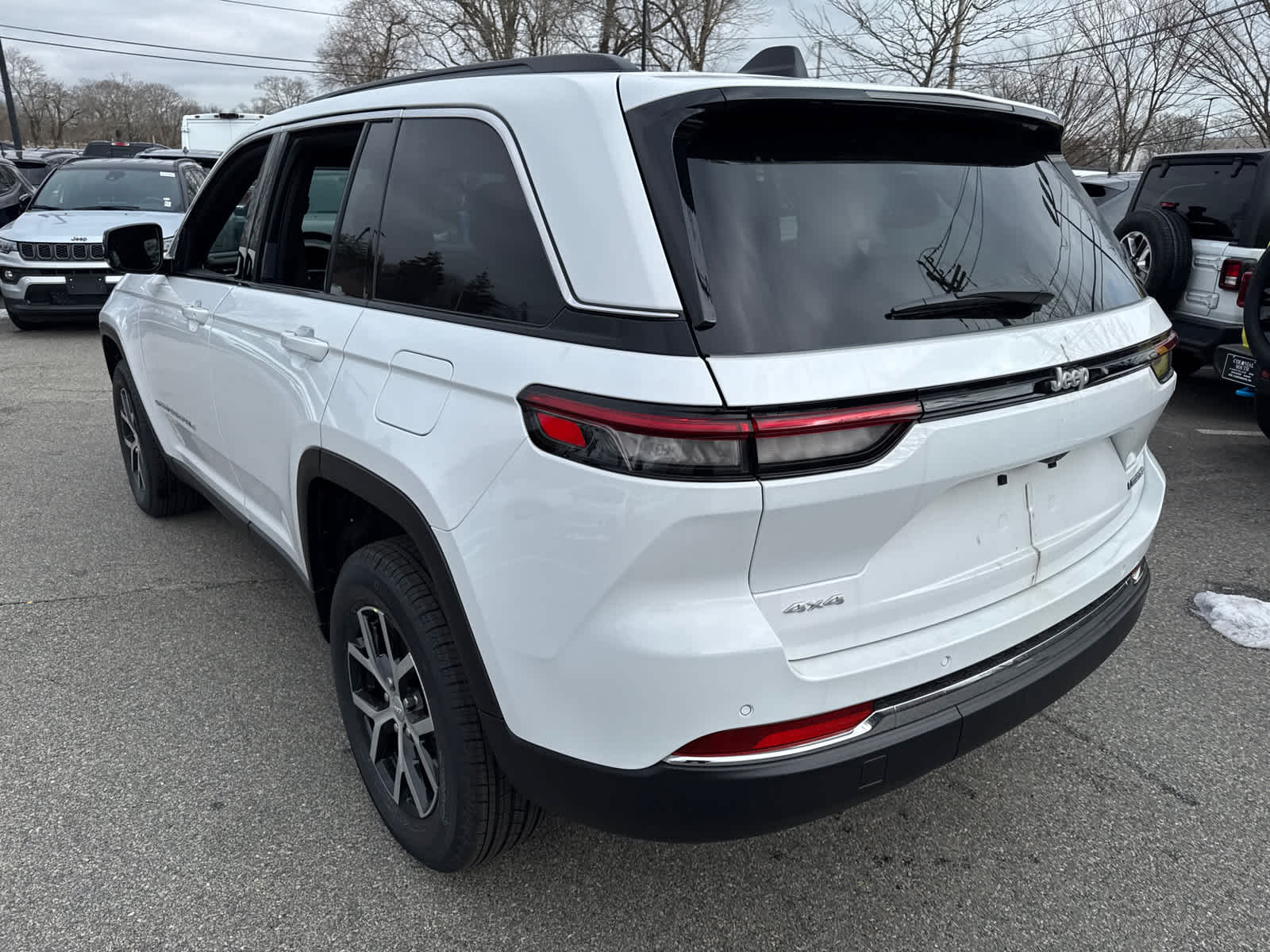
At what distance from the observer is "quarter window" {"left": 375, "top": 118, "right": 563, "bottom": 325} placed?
74.5 inches

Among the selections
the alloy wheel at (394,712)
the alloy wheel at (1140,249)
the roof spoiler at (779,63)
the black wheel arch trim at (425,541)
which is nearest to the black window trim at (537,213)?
the black wheel arch trim at (425,541)

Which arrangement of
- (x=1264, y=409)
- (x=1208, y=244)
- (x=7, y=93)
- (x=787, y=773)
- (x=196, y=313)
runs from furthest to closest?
(x=7, y=93), (x=1208, y=244), (x=1264, y=409), (x=196, y=313), (x=787, y=773)

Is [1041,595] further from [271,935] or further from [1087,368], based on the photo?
[271,935]

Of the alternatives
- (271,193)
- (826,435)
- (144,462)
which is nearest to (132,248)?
(144,462)

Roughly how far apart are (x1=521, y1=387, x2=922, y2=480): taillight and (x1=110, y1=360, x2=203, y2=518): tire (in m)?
3.26

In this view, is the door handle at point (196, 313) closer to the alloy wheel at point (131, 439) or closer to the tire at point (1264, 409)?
the alloy wheel at point (131, 439)

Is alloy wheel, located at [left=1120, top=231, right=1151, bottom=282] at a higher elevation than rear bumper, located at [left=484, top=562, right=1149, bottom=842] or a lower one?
higher

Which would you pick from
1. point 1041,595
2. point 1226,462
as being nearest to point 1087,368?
point 1041,595

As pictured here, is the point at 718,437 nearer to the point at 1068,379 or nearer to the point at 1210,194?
the point at 1068,379

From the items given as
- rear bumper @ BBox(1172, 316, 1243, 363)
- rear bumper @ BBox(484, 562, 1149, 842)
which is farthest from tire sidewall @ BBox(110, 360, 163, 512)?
rear bumper @ BBox(1172, 316, 1243, 363)

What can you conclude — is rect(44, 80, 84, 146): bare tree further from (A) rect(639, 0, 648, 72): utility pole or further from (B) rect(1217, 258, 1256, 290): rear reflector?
(B) rect(1217, 258, 1256, 290): rear reflector

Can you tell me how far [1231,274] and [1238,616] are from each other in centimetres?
342

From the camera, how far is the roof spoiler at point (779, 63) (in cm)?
222

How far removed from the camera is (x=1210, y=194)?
6.67m
